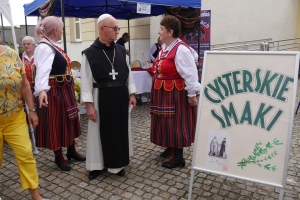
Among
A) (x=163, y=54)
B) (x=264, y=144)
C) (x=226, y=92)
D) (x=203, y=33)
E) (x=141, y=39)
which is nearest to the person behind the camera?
(x=264, y=144)

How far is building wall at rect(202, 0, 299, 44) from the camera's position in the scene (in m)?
10.8

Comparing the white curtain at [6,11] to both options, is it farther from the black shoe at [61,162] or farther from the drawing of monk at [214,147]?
the drawing of monk at [214,147]

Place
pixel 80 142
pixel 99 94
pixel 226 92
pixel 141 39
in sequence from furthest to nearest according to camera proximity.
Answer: pixel 141 39
pixel 80 142
pixel 99 94
pixel 226 92

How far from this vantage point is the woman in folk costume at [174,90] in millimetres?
2932

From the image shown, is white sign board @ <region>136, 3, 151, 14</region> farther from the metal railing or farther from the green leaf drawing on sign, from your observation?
the metal railing

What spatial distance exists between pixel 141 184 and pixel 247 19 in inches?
386

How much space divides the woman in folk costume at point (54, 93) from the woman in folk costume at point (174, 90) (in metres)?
0.94

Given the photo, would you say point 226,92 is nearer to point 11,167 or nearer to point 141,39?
point 11,167

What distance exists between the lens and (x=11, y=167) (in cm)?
338

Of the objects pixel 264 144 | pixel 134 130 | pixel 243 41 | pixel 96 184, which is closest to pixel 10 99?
pixel 96 184

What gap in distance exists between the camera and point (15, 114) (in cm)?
228

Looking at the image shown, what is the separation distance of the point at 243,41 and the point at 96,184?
9720 mm

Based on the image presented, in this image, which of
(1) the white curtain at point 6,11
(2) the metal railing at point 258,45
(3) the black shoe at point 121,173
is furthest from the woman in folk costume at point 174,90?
(2) the metal railing at point 258,45

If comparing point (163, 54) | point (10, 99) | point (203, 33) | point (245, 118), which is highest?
point (203, 33)
